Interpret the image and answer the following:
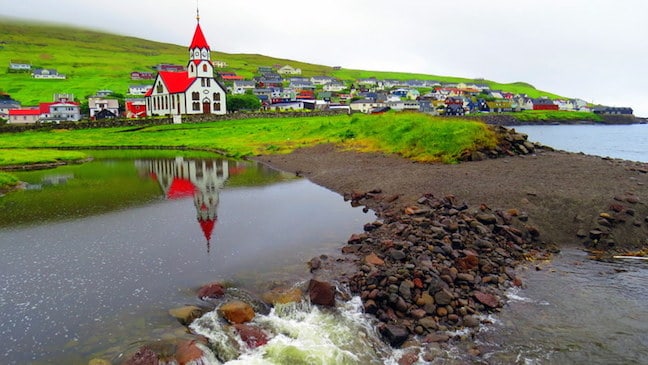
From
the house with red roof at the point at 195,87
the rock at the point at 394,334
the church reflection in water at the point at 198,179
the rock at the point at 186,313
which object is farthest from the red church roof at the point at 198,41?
the rock at the point at 394,334

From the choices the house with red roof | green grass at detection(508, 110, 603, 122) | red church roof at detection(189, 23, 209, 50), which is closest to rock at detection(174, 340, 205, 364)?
the house with red roof

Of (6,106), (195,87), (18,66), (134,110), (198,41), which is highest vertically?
(198,41)

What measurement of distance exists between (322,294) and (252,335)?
2.87 m

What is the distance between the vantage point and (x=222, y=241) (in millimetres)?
21453

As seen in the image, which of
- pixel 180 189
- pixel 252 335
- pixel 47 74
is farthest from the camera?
pixel 47 74

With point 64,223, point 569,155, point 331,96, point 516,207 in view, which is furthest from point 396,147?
point 331,96

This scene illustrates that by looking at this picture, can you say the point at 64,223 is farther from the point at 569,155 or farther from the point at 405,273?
the point at 569,155

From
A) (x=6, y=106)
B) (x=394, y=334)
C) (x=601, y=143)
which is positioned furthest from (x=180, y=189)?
(x=6, y=106)

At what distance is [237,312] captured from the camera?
13.8m

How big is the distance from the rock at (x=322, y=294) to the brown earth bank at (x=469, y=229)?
1.13 metres

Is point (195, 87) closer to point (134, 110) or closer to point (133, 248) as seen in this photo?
point (134, 110)

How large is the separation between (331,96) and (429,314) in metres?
177

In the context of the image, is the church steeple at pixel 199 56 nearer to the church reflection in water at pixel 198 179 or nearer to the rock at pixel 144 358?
the church reflection in water at pixel 198 179

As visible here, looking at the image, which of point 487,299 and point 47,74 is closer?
point 487,299
